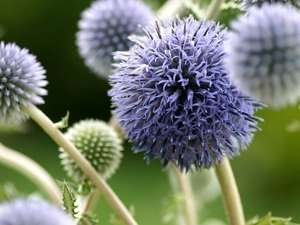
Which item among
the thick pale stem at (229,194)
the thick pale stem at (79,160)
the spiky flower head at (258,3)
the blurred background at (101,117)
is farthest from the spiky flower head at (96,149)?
the blurred background at (101,117)

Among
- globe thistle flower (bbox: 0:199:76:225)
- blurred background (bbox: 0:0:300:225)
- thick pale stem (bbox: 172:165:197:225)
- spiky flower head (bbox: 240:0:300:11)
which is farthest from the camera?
blurred background (bbox: 0:0:300:225)

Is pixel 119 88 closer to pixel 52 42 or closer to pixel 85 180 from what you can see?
pixel 85 180

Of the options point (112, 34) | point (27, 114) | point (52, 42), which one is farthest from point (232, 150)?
point (52, 42)

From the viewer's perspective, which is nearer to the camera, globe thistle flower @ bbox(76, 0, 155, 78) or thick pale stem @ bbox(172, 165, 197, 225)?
thick pale stem @ bbox(172, 165, 197, 225)

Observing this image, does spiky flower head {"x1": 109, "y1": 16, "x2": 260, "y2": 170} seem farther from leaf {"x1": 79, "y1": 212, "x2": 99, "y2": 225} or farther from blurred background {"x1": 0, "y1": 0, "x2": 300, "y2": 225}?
blurred background {"x1": 0, "y1": 0, "x2": 300, "y2": 225}

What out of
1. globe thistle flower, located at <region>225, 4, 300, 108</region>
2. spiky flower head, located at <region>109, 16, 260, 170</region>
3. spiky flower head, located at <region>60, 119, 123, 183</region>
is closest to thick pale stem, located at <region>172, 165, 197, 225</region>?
spiky flower head, located at <region>60, 119, 123, 183</region>

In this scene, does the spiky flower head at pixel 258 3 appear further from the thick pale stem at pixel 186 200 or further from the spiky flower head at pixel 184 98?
the thick pale stem at pixel 186 200
